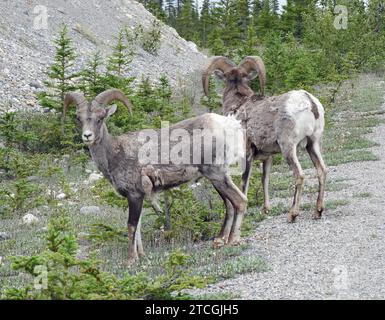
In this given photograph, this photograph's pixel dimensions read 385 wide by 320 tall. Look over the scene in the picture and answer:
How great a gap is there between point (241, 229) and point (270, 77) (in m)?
11.1

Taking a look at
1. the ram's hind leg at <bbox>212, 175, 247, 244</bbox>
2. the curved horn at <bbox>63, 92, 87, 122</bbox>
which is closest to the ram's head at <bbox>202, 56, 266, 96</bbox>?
the ram's hind leg at <bbox>212, 175, 247, 244</bbox>

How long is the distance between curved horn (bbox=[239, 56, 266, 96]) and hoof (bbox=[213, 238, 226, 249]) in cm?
317

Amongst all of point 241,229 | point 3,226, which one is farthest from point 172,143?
point 3,226

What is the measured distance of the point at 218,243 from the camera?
28.5 ft

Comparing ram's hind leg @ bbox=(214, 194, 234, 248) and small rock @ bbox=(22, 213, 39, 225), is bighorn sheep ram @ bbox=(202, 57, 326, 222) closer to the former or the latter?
ram's hind leg @ bbox=(214, 194, 234, 248)

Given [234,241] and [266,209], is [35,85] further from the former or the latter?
[234,241]

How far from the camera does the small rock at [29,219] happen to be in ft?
35.3

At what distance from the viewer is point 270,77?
1948 cm

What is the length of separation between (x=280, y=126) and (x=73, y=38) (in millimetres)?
19496

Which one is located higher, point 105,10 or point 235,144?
point 105,10

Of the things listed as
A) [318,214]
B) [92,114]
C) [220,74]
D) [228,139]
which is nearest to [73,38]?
[220,74]

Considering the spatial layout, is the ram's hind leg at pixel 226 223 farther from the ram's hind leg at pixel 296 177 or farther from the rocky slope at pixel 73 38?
the rocky slope at pixel 73 38

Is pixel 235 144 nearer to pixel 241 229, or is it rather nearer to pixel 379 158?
pixel 241 229

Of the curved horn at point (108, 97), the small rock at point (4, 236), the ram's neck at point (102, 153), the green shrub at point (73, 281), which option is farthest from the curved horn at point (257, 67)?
the green shrub at point (73, 281)
